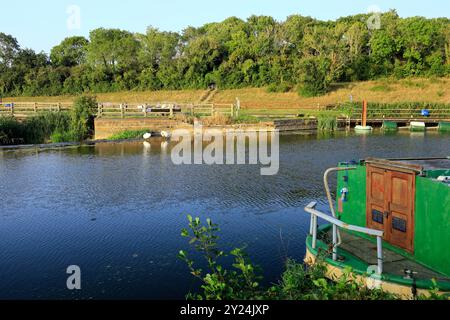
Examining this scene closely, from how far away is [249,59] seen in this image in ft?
198

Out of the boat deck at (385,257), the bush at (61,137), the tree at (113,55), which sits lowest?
the boat deck at (385,257)

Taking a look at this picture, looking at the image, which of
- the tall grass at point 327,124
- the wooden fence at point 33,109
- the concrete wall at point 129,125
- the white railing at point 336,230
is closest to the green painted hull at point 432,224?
the white railing at point 336,230

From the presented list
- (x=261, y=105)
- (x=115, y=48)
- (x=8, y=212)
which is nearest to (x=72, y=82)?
(x=115, y=48)

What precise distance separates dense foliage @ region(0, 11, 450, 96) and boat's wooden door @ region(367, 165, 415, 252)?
1817 inches

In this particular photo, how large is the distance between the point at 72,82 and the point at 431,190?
6056 centimetres

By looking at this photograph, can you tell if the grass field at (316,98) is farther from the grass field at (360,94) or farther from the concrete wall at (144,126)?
the concrete wall at (144,126)

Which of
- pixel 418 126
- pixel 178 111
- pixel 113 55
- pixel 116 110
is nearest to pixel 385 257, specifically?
pixel 178 111

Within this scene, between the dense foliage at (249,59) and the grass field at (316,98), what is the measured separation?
1.93 meters

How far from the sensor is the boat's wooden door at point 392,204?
7.95m

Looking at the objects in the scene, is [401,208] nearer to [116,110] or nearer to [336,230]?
[336,230]

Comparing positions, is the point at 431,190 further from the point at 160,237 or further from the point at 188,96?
the point at 188,96

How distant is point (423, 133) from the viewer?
1355 inches

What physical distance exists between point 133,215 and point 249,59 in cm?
4983

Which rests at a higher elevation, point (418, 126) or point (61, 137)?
point (418, 126)
